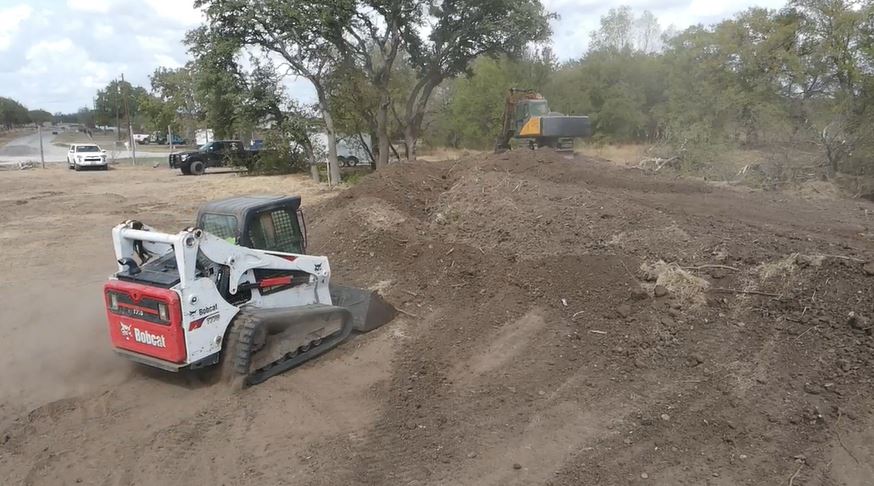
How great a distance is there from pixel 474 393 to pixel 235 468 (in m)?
2.15

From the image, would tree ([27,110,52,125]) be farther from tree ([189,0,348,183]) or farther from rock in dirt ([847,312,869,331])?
rock in dirt ([847,312,869,331])

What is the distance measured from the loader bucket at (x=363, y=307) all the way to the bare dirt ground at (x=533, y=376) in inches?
7.8

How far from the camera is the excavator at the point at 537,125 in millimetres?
20797

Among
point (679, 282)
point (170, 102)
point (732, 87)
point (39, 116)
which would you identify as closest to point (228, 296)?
point (679, 282)

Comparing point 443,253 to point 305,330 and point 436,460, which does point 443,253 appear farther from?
point 436,460

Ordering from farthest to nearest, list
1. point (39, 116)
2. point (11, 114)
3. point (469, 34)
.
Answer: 1. point (39, 116)
2. point (11, 114)
3. point (469, 34)

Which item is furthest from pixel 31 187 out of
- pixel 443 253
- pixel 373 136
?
pixel 443 253

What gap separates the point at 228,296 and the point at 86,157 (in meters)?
33.6

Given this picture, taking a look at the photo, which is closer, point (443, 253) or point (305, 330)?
point (305, 330)

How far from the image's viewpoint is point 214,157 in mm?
33250

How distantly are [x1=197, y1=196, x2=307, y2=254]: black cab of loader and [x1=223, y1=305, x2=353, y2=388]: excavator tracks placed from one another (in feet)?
2.70

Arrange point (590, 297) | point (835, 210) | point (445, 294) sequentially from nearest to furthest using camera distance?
point (590, 297) → point (445, 294) → point (835, 210)

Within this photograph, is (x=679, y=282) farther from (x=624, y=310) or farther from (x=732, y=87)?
(x=732, y=87)

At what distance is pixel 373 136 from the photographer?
2898 cm
